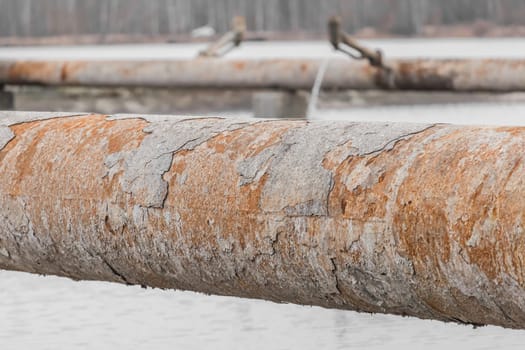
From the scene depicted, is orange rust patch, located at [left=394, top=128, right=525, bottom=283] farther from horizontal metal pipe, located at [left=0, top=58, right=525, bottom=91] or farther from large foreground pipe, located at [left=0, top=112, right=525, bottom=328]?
horizontal metal pipe, located at [left=0, top=58, right=525, bottom=91]

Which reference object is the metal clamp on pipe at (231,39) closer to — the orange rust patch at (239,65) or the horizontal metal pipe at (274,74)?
the horizontal metal pipe at (274,74)

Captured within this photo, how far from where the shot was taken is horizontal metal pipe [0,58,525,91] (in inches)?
253

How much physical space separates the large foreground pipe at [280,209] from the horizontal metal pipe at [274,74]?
4.36 meters

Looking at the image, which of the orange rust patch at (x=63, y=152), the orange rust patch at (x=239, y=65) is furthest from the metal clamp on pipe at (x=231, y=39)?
the orange rust patch at (x=63, y=152)

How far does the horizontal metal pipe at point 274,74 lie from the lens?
6.43 m

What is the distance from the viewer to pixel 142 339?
2695mm

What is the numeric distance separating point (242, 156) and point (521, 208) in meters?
0.53

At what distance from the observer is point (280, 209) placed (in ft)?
6.22

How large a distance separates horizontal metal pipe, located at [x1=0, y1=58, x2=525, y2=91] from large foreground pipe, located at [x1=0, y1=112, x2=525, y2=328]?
14.3 ft

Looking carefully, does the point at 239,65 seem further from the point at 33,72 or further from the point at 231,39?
the point at 231,39

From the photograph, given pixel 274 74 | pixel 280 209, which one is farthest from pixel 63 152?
pixel 274 74

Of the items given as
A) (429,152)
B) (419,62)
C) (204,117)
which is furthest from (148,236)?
(419,62)

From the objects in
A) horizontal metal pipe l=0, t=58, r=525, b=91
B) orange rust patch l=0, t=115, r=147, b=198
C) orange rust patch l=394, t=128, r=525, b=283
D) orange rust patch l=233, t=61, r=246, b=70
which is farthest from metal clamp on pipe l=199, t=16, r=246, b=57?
orange rust patch l=394, t=128, r=525, b=283

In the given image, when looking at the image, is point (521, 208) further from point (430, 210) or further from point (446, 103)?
point (446, 103)
